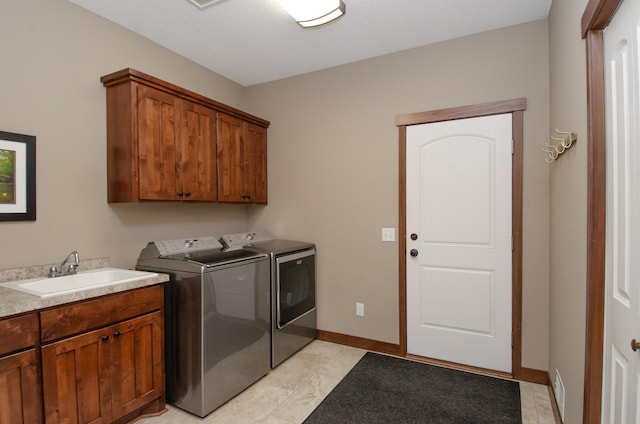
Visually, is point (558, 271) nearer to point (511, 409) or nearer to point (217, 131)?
point (511, 409)

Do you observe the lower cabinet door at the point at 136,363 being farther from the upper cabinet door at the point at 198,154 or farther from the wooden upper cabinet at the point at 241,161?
the wooden upper cabinet at the point at 241,161

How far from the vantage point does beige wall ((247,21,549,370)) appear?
2.48 metres

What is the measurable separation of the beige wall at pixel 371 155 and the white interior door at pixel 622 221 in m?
1.29

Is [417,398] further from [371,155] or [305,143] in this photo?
[305,143]

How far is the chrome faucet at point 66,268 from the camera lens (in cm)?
208

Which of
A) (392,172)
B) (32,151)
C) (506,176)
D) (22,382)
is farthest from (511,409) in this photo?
(32,151)

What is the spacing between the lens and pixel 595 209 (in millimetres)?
1329

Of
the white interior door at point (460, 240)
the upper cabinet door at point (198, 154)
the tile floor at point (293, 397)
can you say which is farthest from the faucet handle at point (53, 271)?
the white interior door at point (460, 240)

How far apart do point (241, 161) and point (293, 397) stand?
6.94ft

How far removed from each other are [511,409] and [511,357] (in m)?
0.48

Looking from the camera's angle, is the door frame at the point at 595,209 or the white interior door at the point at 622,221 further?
the door frame at the point at 595,209

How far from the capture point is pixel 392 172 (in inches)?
118

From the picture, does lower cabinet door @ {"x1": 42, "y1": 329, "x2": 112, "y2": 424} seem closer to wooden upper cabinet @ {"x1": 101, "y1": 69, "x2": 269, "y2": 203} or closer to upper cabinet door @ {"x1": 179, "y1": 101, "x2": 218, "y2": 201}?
wooden upper cabinet @ {"x1": 101, "y1": 69, "x2": 269, "y2": 203}

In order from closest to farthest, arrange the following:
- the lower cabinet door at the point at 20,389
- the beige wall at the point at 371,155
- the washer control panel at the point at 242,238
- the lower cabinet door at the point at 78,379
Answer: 1. the lower cabinet door at the point at 20,389
2. the lower cabinet door at the point at 78,379
3. the beige wall at the point at 371,155
4. the washer control panel at the point at 242,238
